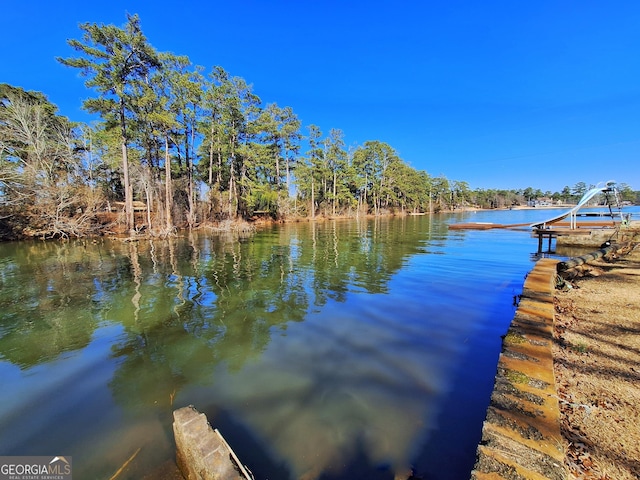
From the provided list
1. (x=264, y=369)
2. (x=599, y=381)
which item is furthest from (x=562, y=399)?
(x=264, y=369)

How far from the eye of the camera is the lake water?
247 centimetres

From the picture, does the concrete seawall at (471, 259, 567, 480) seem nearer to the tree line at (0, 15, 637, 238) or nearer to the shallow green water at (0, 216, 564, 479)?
the shallow green water at (0, 216, 564, 479)

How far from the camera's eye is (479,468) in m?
1.73

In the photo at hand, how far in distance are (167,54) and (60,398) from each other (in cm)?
2759

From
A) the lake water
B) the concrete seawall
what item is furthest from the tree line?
the concrete seawall

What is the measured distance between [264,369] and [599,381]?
3.66 meters

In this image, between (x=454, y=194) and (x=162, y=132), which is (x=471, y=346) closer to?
(x=162, y=132)

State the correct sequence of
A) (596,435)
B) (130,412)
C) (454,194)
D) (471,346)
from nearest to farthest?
(596,435)
(130,412)
(471,346)
(454,194)

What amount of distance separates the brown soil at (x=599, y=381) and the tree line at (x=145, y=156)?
21706 millimetres

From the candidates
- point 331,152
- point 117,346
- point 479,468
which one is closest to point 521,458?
point 479,468

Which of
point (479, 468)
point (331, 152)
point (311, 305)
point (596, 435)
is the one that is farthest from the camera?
point (331, 152)

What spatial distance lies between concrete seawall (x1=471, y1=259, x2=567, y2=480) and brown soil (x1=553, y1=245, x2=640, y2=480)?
0.77 ft

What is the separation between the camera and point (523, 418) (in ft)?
7.08

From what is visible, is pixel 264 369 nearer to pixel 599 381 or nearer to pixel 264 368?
pixel 264 368
